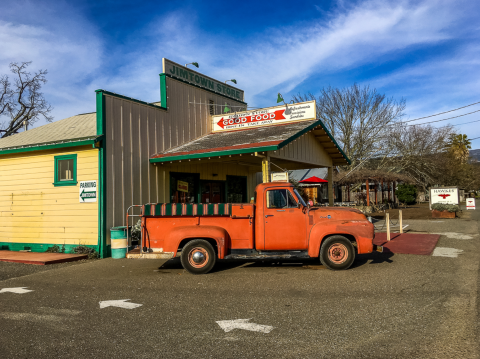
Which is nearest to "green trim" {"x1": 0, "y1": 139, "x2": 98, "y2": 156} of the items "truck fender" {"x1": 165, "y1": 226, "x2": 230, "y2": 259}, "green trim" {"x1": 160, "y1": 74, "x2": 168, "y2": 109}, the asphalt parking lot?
the asphalt parking lot

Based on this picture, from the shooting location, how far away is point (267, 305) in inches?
229

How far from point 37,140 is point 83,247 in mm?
4998

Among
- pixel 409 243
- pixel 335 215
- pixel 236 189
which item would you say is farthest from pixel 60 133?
pixel 409 243

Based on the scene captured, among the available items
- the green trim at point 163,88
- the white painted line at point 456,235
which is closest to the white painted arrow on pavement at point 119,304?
the green trim at point 163,88

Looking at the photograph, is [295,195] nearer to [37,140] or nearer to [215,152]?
[215,152]

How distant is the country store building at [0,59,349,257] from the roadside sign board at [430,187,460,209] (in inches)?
382

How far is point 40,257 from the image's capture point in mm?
10672

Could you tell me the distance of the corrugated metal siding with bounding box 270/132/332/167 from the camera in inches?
503

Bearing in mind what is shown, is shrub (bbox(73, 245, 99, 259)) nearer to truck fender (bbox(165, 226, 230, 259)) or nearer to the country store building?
the country store building

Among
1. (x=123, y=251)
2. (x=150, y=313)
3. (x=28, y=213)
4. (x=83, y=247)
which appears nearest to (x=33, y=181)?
(x=28, y=213)

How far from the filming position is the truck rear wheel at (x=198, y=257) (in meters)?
8.16

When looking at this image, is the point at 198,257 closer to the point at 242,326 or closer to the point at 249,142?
the point at 242,326

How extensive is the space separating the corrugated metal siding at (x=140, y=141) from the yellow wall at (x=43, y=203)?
1.94 feet

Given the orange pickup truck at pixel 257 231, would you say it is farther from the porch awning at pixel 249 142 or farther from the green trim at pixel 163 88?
the green trim at pixel 163 88
